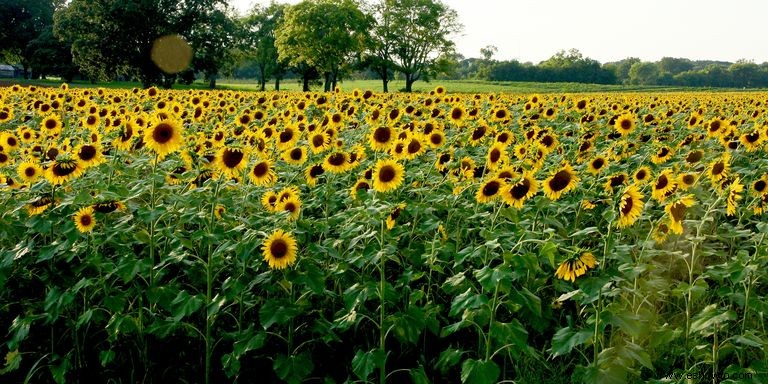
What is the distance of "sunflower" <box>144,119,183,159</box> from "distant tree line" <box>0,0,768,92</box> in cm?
3888

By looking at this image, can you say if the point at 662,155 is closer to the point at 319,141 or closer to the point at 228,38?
the point at 319,141

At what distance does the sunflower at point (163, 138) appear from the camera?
14.9 feet

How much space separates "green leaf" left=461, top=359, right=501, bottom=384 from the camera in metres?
3.23

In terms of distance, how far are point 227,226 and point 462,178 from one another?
2.08 metres

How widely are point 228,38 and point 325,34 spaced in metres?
12.5

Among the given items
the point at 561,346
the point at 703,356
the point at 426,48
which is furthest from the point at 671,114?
the point at 426,48

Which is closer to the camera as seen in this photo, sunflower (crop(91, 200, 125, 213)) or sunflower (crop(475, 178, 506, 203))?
sunflower (crop(91, 200, 125, 213))

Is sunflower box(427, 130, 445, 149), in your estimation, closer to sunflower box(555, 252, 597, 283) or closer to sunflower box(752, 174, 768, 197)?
sunflower box(752, 174, 768, 197)

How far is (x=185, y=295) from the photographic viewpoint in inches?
→ 144

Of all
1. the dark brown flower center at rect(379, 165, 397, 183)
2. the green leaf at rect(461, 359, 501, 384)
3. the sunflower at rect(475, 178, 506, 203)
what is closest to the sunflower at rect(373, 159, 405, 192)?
the dark brown flower center at rect(379, 165, 397, 183)

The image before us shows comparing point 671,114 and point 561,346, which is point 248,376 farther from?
point 671,114

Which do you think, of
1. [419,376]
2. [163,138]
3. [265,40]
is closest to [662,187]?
[419,376]

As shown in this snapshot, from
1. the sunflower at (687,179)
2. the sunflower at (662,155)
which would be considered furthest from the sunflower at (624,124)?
the sunflower at (687,179)

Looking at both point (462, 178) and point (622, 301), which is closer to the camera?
point (622, 301)
